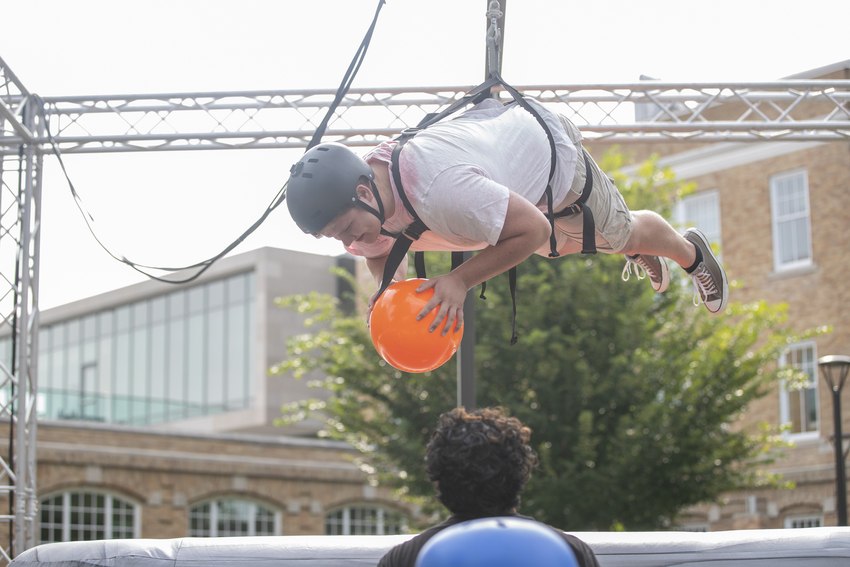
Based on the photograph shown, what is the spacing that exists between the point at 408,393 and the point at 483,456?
1366 centimetres

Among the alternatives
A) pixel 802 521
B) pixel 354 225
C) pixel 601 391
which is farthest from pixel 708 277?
pixel 802 521

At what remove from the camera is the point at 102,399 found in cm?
3300

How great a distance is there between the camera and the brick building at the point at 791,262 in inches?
896

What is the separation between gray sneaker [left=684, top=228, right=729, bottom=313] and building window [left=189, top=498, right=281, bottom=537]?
1933 centimetres

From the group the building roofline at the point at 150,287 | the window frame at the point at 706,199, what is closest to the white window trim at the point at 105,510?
the window frame at the point at 706,199

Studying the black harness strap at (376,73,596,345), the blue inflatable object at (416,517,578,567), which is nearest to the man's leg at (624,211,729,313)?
the black harness strap at (376,73,596,345)

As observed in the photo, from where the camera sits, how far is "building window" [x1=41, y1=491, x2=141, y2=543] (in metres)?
21.9

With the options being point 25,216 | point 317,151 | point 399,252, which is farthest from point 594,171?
point 25,216

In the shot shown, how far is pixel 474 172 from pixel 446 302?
49 cm

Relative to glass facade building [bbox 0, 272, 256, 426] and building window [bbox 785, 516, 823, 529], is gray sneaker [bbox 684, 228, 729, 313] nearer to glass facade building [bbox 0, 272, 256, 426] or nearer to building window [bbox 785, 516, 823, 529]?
building window [bbox 785, 516, 823, 529]

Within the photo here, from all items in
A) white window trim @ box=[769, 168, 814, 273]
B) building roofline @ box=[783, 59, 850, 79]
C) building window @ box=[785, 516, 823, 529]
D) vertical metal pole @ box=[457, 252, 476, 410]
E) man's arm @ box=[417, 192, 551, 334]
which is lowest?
building window @ box=[785, 516, 823, 529]

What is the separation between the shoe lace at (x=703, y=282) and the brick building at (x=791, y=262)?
16.6m

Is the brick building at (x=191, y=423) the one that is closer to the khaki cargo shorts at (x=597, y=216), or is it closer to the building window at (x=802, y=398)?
the building window at (x=802, y=398)

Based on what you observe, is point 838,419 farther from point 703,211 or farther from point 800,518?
point 703,211
